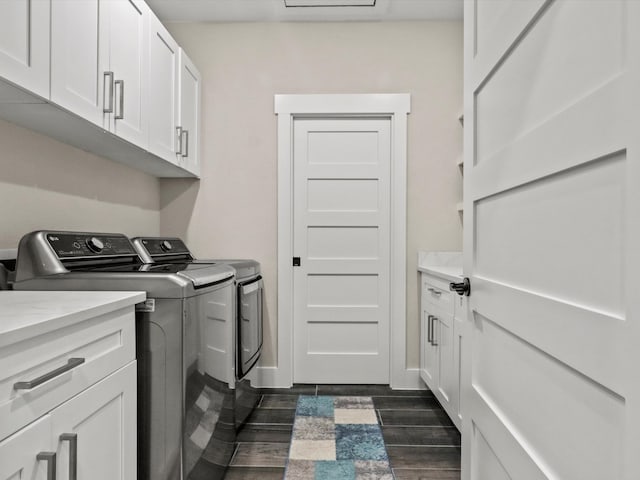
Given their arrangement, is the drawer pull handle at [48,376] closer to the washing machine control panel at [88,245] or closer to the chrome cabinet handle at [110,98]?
the washing machine control panel at [88,245]

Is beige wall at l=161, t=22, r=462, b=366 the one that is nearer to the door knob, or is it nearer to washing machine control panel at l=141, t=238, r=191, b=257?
washing machine control panel at l=141, t=238, r=191, b=257

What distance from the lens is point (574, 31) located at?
2.34 feet

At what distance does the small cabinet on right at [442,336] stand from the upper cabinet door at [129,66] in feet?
5.55

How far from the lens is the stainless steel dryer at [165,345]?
54.8 inches

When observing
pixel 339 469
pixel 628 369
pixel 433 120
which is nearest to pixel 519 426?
pixel 628 369

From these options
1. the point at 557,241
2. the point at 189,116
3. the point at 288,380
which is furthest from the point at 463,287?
the point at 189,116

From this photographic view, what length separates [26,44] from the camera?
125cm

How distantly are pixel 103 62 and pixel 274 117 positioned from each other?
1.45 metres

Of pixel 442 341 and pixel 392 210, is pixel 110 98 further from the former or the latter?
pixel 442 341

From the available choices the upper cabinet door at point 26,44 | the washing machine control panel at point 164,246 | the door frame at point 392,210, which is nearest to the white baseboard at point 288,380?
the door frame at point 392,210

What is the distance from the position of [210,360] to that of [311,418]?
1.07m

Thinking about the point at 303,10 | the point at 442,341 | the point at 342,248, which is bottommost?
the point at 442,341

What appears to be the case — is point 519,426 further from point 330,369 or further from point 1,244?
point 330,369

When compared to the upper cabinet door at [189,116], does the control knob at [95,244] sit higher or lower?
lower
